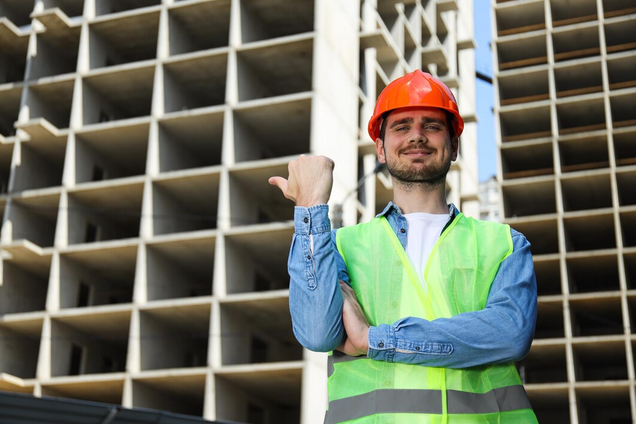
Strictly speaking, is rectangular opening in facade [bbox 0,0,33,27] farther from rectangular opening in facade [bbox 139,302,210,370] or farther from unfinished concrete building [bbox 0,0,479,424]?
rectangular opening in facade [bbox 139,302,210,370]

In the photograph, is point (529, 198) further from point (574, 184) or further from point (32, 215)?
point (32, 215)

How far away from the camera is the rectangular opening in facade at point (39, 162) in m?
33.9

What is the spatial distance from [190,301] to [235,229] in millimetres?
2824

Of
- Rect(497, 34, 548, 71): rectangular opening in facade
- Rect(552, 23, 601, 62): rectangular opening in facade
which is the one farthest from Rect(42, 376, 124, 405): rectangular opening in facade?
Rect(552, 23, 601, 62): rectangular opening in facade

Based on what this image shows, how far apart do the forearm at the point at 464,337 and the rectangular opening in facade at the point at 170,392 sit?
26704mm

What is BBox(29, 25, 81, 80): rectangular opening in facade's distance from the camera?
35.7 meters

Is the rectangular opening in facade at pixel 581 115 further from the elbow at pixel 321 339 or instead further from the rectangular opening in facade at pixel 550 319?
the elbow at pixel 321 339

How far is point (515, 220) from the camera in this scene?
4062 centimetres

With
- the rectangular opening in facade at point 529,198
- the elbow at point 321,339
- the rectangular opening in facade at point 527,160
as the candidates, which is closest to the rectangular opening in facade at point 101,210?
the rectangular opening in facade at point 529,198

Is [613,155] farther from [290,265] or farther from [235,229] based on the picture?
[290,265]

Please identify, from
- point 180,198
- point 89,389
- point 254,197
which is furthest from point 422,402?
point 180,198

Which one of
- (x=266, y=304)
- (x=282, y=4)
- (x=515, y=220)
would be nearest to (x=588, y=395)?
(x=515, y=220)

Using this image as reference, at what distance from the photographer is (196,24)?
35156 mm

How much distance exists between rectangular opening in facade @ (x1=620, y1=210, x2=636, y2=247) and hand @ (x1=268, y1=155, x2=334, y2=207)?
37.7m
